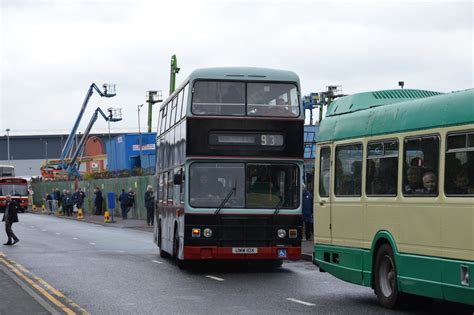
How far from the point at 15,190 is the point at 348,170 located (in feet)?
225

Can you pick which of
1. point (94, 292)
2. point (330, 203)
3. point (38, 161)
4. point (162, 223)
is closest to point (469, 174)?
point (330, 203)

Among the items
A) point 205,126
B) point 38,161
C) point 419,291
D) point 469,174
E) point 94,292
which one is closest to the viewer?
point 469,174

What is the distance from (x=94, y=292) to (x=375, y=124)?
5733 millimetres

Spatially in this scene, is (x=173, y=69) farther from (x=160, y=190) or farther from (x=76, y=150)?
(x=160, y=190)

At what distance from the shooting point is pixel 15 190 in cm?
8056

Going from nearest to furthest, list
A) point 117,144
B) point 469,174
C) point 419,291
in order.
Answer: point 469,174 < point 419,291 < point 117,144

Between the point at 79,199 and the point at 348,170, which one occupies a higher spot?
the point at 348,170

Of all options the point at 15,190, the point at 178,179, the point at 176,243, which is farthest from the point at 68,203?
the point at 178,179

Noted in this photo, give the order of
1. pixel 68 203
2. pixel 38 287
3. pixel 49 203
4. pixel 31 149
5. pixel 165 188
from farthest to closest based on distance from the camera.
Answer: pixel 31 149, pixel 49 203, pixel 68 203, pixel 165 188, pixel 38 287

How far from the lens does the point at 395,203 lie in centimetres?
1298

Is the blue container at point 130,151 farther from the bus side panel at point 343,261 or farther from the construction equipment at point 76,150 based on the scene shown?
the bus side panel at point 343,261

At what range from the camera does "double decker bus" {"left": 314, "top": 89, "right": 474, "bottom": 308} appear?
1122 cm

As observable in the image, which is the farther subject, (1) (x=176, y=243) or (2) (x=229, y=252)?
(1) (x=176, y=243)

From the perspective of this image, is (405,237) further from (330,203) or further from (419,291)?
(330,203)
